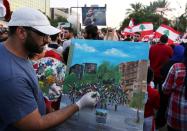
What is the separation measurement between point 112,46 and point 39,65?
45.4 inches

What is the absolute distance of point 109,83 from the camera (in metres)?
3.57

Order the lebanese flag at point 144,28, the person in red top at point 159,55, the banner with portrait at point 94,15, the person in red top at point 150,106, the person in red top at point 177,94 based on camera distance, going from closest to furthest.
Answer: the person in red top at point 177,94 < the person in red top at point 150,106 < the person in red top at point 159,55 < the banner with portrait at point 94,15 < the lebanese flag at point 144,28

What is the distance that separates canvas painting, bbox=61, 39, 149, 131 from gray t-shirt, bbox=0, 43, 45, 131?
0.87 meters

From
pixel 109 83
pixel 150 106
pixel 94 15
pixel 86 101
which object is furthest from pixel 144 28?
pixel 86 101

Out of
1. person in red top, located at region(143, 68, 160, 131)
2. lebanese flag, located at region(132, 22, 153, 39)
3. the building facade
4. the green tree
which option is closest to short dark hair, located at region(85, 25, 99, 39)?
person in red top, located at region(143, 68, 160, 131)

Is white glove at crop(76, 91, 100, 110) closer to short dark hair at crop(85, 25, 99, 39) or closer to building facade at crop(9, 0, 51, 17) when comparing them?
short dark hair at crop(85, 25, 99, 39)

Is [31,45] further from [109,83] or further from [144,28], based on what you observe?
[144,28]

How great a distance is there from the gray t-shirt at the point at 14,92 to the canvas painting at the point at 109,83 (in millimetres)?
868

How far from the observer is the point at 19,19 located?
111 inches

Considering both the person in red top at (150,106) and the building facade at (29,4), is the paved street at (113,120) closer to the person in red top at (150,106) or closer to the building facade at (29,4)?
the person in red top at (150,106)

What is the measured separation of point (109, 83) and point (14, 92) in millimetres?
1090

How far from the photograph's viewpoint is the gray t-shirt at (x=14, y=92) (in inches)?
105

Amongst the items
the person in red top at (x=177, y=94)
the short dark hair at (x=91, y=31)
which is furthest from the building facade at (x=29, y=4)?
the person in red top at (x=177, y=94)

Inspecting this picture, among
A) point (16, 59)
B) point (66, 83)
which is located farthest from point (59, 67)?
point (16, 59)
